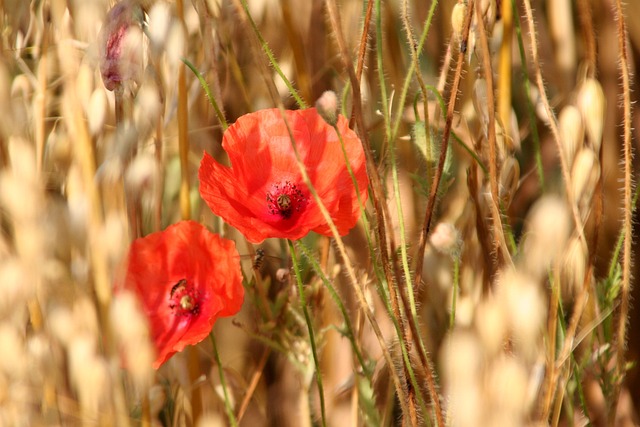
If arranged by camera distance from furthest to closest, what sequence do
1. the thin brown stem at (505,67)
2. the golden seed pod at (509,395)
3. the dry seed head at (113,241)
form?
the thin brown stem at (505,67), the dry seed head at (113,241), the golden seed pod at (509,395)

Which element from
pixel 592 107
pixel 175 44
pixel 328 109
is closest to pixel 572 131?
pixel 592 107

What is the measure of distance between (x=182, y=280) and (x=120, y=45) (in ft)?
0.54

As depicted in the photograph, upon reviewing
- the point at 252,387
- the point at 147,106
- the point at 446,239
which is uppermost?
the point at 147,106

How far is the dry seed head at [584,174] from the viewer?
0.44 meters

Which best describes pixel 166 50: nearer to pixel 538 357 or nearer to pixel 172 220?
pixel 172 220

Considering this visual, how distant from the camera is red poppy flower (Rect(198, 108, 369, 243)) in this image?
46 cm

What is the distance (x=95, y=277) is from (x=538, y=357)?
27cm

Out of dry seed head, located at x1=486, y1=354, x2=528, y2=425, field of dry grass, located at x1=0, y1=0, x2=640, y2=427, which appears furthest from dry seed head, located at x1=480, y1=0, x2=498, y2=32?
dry seed head, located at x1=486, y1=354, x2=528, y2=425

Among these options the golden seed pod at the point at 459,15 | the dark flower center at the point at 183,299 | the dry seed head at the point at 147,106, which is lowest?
the dark flower center at the point at 183,299

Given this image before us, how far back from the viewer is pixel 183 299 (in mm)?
530

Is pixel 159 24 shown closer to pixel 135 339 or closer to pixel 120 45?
pixel 120 45

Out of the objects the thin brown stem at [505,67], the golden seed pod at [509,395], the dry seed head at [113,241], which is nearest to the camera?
the golden seed pod at [509,395]

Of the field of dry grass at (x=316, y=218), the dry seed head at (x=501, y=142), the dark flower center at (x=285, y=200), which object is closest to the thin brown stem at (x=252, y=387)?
the field of dry grass at (x=316, y=218)

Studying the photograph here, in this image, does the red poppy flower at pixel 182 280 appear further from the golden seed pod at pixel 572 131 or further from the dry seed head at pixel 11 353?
the golden seed pod at pixel 572 131
